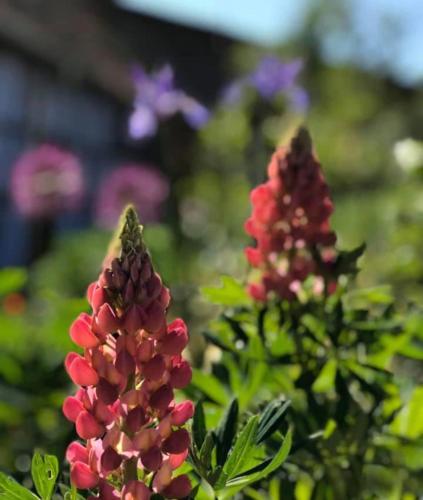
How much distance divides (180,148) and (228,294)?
82.9 inches

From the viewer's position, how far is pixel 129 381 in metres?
0.70

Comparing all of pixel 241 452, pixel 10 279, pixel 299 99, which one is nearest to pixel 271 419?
pixel 241 452

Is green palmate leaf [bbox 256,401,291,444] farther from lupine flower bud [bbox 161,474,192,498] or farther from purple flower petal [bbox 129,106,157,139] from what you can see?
purple flower petal [bbox 129,106,157,139]

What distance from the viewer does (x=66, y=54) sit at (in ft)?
30.6

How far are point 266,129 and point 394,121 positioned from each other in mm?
8995

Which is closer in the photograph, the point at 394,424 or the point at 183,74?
the point at 394,424

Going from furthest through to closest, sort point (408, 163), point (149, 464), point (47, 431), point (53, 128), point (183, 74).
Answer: point (183, 74), point (53, 128), point (408, 163), point (47, 431), point (149, 464)

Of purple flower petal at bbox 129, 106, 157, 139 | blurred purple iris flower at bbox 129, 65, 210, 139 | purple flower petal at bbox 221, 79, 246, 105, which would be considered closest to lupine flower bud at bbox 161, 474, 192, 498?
purple flower petal at bbox 129, 106, 157, 139

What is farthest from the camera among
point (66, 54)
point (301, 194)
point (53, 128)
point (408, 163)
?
point (53, 128)

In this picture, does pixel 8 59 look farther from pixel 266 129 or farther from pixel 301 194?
pixel 301 194

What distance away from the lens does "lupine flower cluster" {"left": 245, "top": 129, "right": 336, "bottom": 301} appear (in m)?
0.98

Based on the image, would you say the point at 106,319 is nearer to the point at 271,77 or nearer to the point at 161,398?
the point at 161,398

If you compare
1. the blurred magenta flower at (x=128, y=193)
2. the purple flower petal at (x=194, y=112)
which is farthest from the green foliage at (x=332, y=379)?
the blurred magenta flower at (x=128, y=193)

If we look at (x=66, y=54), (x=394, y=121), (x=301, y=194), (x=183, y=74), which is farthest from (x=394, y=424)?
(x=183, y=74)
